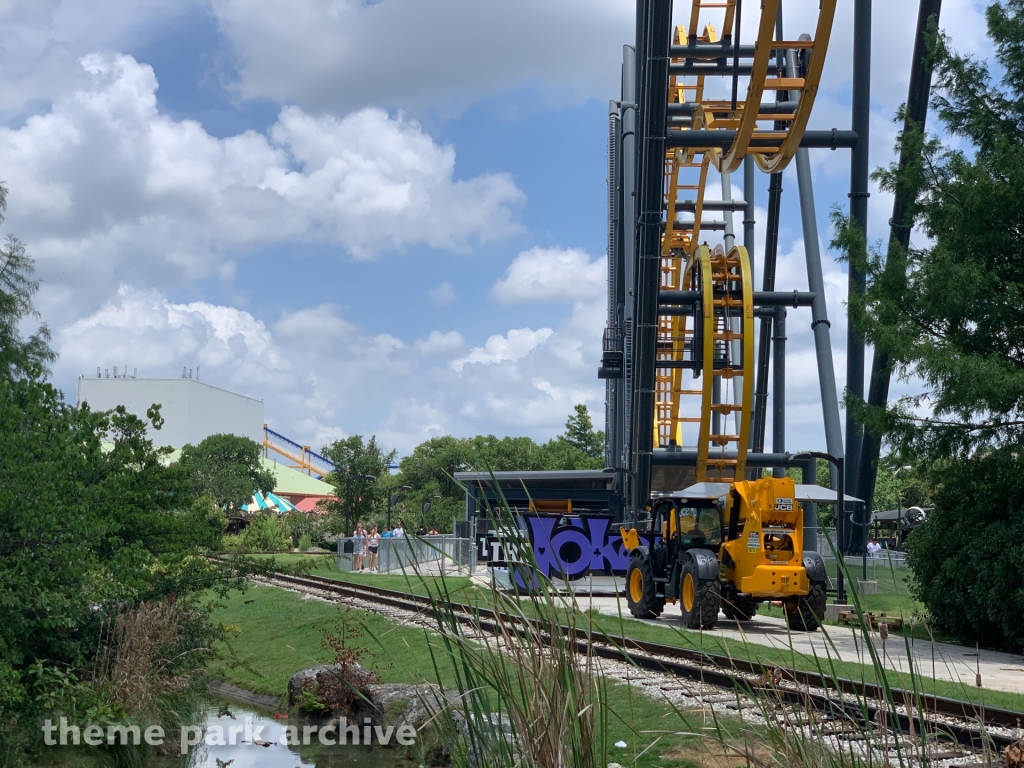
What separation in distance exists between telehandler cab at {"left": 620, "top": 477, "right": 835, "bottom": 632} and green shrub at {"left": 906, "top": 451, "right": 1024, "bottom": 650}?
178cm

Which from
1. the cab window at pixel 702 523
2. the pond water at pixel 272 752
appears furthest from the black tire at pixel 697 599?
the pond water at pixel 272 752

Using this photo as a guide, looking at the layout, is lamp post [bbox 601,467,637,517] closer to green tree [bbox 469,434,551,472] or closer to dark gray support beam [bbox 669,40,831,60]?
dark gray support beam [bbox 669,40,831,60]

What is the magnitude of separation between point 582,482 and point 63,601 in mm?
24965

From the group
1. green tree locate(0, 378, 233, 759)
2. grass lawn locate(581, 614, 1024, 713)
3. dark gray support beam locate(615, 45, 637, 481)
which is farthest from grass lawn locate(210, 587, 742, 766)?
dark gray support beam locate(615, 45, 637, 481)

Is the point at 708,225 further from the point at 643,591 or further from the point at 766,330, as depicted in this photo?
the point at 643,591

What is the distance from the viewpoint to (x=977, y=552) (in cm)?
1490

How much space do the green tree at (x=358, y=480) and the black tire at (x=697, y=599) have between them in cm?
3397

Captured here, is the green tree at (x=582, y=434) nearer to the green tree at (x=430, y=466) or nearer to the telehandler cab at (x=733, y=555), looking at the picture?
the green tree at (x=430, y=466)

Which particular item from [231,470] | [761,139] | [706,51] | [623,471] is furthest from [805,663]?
[231,470]

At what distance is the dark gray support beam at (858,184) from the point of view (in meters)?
25.6

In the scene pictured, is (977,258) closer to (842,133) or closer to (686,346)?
(842,133)

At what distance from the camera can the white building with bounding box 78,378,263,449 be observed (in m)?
124

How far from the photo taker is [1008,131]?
618 inches

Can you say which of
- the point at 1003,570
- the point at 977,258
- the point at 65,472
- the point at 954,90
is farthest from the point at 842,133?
the point at 65,472
